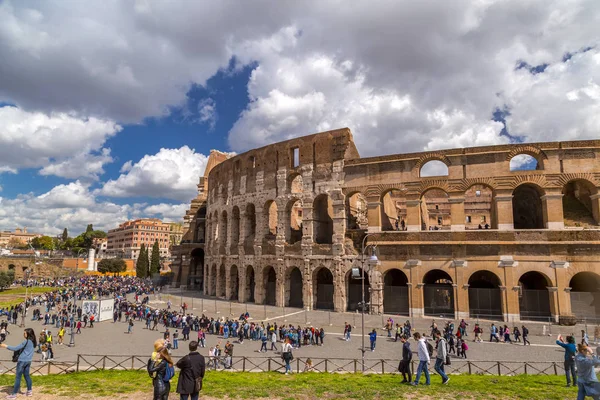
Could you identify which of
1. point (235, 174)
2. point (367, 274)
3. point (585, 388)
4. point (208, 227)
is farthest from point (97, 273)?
point (585, 388)

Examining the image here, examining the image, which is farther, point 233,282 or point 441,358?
point 233,282

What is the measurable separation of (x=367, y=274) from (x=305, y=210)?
7.20m

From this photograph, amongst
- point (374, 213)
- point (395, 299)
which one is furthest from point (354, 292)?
point (374, 213)

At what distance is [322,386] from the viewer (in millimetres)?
10414

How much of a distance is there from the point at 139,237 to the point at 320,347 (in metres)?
116

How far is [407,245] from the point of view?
26969 millimetres

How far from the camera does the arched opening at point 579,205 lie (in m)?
24.9

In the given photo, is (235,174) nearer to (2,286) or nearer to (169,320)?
(169,320)

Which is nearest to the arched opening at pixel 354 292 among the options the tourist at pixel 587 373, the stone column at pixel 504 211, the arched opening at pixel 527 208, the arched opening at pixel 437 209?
the stone column at pixel 504 211

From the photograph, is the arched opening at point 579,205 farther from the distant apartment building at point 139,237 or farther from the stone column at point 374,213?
the distant apartment building at point 139,237

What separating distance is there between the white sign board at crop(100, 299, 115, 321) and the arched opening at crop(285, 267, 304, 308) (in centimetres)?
1361

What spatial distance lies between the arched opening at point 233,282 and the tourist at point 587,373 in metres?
32.4

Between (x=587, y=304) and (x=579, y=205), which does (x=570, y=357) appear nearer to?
(x=587, y=304)

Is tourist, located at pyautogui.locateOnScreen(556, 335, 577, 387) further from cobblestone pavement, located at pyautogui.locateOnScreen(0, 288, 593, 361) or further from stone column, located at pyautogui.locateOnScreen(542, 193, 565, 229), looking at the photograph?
stone column, located at pyautogui.locateOnScreen(542, 193, 565, 229)
